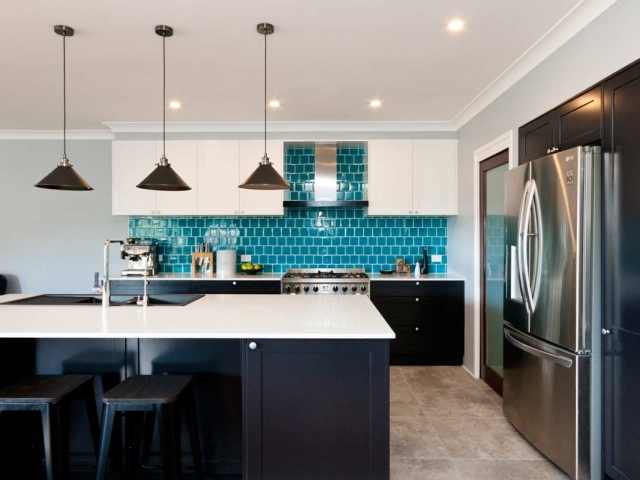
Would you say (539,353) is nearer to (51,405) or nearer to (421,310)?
(421,310)

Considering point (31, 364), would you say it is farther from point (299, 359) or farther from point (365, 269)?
point (365, 269)

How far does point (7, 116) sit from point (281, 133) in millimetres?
2835

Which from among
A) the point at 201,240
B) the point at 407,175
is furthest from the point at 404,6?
the point at 201,240

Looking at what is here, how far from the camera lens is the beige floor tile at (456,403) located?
10.3 feet

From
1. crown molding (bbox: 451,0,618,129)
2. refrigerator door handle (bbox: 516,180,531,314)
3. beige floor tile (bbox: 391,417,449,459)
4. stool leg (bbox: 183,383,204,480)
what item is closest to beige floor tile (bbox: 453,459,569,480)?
beige floor tile (bbox: 391,417,449,459)

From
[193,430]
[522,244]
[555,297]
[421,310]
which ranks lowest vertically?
[193,430]

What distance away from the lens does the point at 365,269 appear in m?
4.90

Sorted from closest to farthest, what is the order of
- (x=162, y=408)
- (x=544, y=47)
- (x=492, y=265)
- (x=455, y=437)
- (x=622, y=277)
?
(x=162, y=408) → (x=622, y=277) → (x=544, y=47) → (x=455, y=437) → (x=492, y=265)

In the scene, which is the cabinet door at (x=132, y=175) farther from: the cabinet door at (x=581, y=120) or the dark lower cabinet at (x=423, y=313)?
the cabinet door at (x=581, y=120)

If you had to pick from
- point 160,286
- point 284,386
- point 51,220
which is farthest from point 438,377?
point 51,220

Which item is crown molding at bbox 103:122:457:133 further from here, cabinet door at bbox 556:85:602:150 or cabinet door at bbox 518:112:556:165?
cabinet door at bbox 556:85:602:150

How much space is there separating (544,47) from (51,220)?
528 cm

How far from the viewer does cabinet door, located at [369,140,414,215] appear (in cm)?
454

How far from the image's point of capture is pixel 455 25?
2465 millimetres
